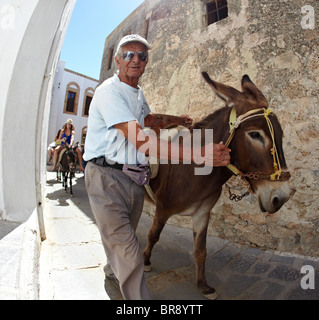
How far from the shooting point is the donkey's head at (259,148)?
5.76 feet

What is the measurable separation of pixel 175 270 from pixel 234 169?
1.65m

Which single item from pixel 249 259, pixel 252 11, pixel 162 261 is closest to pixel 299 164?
pixel 249 259

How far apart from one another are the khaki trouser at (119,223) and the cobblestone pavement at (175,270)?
93 cm

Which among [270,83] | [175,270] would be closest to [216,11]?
[270,83]

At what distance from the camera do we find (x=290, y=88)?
3.52 metres

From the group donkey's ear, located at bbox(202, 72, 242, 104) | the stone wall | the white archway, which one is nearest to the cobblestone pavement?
the stone wall

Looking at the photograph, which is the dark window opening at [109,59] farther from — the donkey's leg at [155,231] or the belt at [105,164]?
the belt at [105,164]

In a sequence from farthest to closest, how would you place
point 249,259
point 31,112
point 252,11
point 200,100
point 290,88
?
1. point 200,100
2. point 252,11
3. point 290,88
4. point 249,259
5. point 31,112

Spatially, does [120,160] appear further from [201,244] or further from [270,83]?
[270,83]

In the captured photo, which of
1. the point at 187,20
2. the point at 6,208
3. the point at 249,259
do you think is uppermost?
the point at 187,20

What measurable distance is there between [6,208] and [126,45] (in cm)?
247

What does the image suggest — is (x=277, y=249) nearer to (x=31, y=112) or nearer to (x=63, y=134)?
(x=31, y=112)

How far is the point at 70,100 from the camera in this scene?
24156mm

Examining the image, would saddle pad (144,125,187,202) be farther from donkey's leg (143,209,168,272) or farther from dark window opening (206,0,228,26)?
dark window opening (206,0,228,26)
